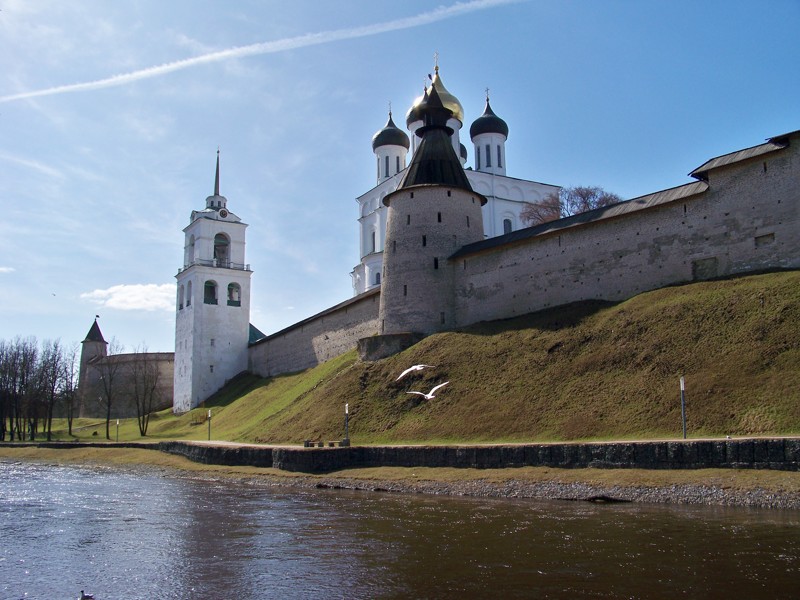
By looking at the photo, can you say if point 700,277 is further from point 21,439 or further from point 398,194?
point 21,439

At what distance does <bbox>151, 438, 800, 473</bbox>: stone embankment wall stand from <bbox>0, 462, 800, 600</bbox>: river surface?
5.29 feet

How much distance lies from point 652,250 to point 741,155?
4.13 m

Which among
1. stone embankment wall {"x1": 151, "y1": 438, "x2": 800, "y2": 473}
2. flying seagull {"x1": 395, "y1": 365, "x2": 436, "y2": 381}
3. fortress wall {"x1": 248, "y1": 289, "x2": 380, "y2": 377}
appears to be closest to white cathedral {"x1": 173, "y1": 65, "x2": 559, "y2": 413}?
fortress wall {"x1": 248, "y1": 289, "x2": 380, "y2": 377}

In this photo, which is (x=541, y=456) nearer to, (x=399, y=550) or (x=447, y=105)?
(x=399, y=550)

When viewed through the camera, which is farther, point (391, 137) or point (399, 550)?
point (391, 137)

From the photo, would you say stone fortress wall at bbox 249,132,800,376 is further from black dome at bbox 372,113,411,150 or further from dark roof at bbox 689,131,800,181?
black dome at bbox 372,113,411,150

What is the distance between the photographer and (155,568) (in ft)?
36.1

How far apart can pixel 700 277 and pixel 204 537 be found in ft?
58.5

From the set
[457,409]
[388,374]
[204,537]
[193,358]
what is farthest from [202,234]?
[204,537]

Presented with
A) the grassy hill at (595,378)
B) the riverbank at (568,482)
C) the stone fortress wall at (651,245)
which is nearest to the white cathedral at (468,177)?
the stone fortress wall at (651,245)

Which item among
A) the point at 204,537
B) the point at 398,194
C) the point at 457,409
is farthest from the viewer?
the point at 398,194

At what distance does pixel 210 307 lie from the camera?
54812 millimetres

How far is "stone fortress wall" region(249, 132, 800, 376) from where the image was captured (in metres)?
22.6

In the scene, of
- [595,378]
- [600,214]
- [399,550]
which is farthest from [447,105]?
[399,550]
